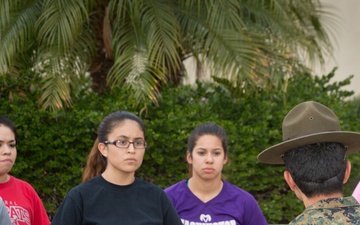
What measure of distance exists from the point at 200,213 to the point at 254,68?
4096mm

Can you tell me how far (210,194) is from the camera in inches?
211

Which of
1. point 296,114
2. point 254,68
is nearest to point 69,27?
point 254,68

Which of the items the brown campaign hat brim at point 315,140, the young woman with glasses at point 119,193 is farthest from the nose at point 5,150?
the brown campaign hat brim at point 315,140

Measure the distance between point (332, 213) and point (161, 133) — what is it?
5611 mm

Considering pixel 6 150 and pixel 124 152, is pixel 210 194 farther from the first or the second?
pixel 6 150

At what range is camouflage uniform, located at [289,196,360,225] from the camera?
2807 millimetres

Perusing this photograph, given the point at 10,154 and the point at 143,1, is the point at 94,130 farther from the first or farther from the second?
the point at 10,154

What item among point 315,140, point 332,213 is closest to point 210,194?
point 315,140

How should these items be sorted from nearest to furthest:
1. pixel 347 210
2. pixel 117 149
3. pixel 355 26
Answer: pixel 347 210 < pixel 117 149 < pixel 355 26

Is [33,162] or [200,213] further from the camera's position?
[33,162]

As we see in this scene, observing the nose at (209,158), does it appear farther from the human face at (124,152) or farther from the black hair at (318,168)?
the black hair at (318,168)

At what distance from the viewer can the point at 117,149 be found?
4.24 m

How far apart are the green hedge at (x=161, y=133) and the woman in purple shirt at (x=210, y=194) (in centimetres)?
265

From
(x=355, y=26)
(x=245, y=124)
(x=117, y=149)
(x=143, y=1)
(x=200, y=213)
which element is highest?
(x=355, y=26)
